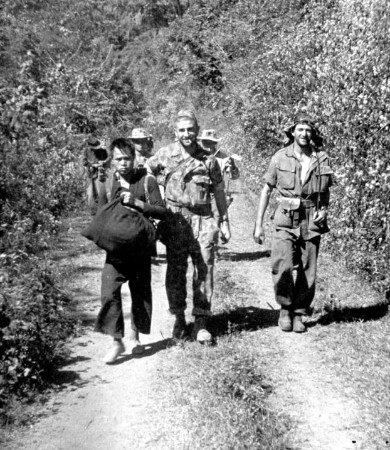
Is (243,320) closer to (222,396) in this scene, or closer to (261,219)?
(261,219)

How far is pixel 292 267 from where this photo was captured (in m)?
6.15

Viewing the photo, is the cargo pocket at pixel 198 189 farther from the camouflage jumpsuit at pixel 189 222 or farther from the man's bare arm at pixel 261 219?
the man's bare arm at pixel 261 219

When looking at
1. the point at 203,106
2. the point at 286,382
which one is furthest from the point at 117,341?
the point at 203,106

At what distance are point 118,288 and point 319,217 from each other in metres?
2.14

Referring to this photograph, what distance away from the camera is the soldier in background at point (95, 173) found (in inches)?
227

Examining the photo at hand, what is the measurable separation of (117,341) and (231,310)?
1.85 metres

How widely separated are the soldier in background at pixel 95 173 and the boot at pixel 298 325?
7.82 feet

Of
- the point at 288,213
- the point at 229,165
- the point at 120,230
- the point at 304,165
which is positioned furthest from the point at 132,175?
the point at 229,165

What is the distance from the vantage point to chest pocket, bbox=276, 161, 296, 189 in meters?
6.03

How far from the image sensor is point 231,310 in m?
6.85

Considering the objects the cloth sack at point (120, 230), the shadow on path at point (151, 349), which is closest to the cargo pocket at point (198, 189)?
the cloth sack at point (120, 230)

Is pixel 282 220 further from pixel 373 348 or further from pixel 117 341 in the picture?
pixel 117 341

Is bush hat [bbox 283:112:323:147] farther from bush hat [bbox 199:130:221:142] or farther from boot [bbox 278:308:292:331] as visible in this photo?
bush hat [bbox 199:130:221:142]

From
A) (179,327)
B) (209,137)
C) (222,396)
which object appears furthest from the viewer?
(209,137)
